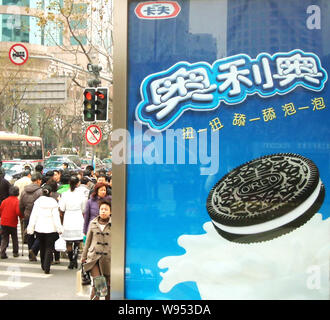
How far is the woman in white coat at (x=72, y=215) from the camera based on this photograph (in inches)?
320

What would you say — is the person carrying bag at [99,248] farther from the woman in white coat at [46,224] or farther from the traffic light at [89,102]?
the traffic light at [89,102]

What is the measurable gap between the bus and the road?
20.5 m

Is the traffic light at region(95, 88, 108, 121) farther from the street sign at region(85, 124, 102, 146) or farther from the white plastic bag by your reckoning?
the white plastic bag

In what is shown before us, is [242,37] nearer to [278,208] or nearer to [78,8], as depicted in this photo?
[278,208]

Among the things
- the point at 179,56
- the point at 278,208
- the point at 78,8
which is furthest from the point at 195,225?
the point at 78,8

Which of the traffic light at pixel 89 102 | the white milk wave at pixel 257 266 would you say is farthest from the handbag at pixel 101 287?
the traffic light at pixel 89 102

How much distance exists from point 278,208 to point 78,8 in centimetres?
1858

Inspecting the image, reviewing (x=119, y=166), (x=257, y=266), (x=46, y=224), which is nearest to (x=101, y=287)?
(x=119, y=166)

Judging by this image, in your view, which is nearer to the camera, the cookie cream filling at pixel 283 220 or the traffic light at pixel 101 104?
the cookie cream filling at pixel 283 220

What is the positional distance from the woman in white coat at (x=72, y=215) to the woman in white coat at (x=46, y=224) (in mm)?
191

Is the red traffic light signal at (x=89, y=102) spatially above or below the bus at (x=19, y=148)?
above

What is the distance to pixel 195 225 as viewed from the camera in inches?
122
